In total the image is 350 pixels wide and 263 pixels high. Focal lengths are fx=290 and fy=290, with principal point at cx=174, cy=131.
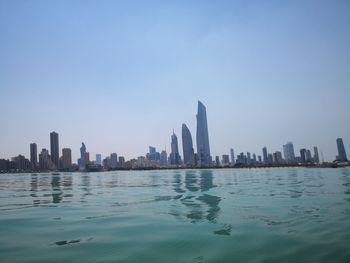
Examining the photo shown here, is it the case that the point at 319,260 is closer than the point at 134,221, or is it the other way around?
the point at 319,260

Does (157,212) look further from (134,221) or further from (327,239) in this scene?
(327,239)

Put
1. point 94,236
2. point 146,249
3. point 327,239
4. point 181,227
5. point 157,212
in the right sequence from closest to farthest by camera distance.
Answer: point 146,249
point 327,239
point 94,236
point 181,227
point 157,212

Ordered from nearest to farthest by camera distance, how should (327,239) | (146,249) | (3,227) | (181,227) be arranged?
(146,249) → (327,239) → (181,227) → (3,227)

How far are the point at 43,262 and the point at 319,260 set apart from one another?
11.3m

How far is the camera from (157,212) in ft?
84.6

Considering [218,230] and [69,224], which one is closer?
[218,230]

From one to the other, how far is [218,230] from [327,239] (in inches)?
234

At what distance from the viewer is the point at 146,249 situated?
1399 cm

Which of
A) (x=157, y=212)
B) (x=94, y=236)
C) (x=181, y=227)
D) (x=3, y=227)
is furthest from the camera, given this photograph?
(x=157, y=212)

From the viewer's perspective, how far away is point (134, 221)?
2166cm

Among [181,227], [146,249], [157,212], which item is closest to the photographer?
[146,249]

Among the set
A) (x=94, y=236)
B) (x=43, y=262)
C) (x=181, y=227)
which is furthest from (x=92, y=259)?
(x=181, y=227)

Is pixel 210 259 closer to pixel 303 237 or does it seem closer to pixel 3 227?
pixel 303 237

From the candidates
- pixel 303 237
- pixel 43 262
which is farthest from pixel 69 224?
pixel 303 237
